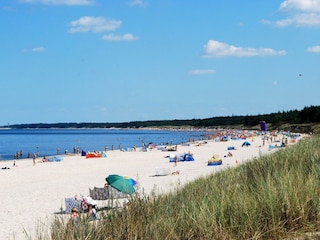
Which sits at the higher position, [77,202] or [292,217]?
[292,217]

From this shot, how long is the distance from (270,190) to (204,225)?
1202 millimetres

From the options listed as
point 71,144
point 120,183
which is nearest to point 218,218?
point 120,183

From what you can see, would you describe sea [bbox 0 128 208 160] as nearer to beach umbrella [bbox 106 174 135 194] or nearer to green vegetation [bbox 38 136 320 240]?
beach umbrella [bbox 106 174 135 194]

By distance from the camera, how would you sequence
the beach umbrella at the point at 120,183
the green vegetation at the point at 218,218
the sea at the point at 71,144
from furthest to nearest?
the sea at the point at 71,144, the beach umbrella at the point at 120,183, the green vegetation at the point at 218,218

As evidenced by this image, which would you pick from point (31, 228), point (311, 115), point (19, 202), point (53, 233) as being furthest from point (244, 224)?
point (311, 115)

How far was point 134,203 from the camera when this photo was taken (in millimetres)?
5129

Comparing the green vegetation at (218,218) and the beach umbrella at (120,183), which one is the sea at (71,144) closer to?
the beach umbrella at (120,183)

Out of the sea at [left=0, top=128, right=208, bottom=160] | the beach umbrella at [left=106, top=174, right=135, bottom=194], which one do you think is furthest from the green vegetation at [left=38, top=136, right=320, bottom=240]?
the sea at [left=0, top=128, right=208, bottom=160]

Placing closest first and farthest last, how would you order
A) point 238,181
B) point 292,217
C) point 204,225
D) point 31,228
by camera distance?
point 204,225 → point 292,217 → point 238,181 → point 31,228

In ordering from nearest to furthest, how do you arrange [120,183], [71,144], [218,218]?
[218,218] < [120,183] < [71,144]

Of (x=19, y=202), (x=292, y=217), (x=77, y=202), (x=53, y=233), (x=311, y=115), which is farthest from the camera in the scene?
(x=311, y=115)

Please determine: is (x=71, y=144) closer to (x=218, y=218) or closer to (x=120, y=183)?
(x=120, y=183)

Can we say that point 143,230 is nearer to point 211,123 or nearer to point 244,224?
point 244,224

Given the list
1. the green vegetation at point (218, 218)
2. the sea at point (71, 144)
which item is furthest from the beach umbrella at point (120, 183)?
the sea at point (71, 144)
